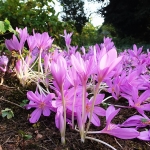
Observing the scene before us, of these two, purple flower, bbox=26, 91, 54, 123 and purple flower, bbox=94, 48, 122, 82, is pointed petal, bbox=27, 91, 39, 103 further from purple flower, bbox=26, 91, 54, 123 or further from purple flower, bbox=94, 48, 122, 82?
purple flower, bbox=94, 48, 122, 82

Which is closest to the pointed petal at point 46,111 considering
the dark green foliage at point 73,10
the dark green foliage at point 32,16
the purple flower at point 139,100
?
the purple flower at point 139,100

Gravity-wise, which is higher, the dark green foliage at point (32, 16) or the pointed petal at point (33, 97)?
the dark green foliage at point (32, 16)

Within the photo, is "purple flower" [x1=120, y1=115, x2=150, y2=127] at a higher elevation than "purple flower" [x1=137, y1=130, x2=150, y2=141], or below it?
higher

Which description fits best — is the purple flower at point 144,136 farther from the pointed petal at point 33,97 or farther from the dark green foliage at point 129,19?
the dark green foliage at point 129,19

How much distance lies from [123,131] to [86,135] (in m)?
0.15

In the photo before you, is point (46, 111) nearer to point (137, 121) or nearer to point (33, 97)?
point (33, 97)

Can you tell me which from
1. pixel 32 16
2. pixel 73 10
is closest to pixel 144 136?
pixel 32 16

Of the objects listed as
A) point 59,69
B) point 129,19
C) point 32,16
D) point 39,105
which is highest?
point 129,19

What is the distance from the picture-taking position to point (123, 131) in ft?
3.12

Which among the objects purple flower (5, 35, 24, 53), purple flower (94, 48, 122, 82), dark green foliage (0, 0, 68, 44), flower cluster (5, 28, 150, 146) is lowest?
flower cluster (5, 28, 150, 146)

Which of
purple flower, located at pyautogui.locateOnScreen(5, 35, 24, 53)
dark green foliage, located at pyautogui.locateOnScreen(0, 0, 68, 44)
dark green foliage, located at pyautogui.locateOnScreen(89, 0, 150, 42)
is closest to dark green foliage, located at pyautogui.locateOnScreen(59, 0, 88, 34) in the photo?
dark green foliage, located at pyautogui.locateOnScreen(89, 0, 150, 42)

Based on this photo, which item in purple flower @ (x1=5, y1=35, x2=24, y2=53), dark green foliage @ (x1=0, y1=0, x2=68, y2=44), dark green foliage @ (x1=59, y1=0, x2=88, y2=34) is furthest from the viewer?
dark green foliage @ (x1=59, y1=0, x2=88, y2=34)

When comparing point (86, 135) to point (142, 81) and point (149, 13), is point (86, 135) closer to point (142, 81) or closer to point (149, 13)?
Result: point (142, 81)

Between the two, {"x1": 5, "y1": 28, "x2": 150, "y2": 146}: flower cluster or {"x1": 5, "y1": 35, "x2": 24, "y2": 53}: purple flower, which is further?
{"x1": 5, "y1": 35, "x2": 24, "y2": 53}: purple flower
